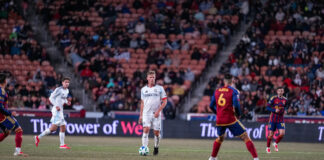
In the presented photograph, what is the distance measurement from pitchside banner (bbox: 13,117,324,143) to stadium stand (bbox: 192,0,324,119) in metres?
1.99

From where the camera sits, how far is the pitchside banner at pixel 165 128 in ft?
92.2

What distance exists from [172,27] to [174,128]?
369 inches

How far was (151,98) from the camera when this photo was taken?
1628cm

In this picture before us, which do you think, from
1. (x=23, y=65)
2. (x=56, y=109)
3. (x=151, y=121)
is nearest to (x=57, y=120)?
(x=56, y=109)

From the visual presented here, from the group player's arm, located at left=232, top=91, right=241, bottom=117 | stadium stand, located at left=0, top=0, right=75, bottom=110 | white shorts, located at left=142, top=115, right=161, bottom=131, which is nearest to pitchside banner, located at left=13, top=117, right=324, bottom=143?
stadium stand, located at left=0, top=0, right=75, bottom=110

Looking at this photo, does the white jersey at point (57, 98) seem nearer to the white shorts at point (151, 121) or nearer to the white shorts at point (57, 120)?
the white shorts at point (57, 120)

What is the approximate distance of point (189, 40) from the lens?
35656mm

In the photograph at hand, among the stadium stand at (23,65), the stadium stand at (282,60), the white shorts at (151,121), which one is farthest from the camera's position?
the stadium stand at (23,65)

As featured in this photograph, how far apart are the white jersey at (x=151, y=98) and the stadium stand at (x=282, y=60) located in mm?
14343

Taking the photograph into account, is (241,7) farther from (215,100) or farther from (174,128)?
(215,100)

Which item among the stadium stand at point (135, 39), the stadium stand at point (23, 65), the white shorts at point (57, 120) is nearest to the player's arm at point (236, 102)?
the white shorts at point (57, 120)

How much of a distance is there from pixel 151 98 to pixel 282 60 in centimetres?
1905

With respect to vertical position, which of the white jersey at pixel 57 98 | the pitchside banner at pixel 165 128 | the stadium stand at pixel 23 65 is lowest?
the pitchside banner at pixel 165 128

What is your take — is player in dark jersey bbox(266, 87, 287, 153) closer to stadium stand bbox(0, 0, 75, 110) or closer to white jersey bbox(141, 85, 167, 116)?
white jersey bbox(141, 85, 167, 116)
